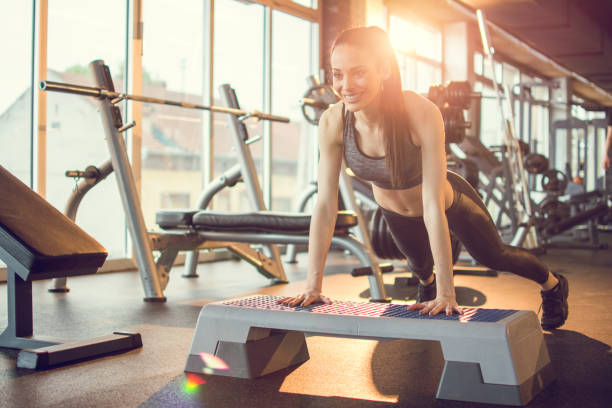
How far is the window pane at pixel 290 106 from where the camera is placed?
651 centimetres

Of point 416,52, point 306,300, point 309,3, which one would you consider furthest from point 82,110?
point 416,52

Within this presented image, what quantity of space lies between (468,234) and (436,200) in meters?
0.47

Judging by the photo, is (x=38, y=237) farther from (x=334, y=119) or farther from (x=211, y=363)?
(x=334, y=119)

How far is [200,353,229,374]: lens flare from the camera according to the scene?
1.82 m

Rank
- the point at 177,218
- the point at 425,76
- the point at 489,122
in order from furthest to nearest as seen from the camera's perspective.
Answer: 1. the point at 489,122
2. the point at 425,76
3. the point at 177,218

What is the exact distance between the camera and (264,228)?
11.1 ft

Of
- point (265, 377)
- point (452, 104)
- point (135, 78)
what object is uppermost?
point (135, 78)

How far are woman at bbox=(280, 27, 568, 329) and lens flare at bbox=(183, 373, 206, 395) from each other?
0.32 m

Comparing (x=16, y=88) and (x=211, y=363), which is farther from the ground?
(x=16, y=88)

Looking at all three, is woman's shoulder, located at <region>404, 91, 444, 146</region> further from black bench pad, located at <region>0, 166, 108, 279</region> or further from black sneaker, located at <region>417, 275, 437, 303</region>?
black bench pad, located at <region>0, 166, 108, 279</region>

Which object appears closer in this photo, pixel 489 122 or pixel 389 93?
pixel 389 93

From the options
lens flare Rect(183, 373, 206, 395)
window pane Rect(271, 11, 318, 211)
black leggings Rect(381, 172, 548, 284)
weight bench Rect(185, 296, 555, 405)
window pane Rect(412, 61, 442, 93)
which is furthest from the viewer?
window pane Rect(412, 61, 442, 93)

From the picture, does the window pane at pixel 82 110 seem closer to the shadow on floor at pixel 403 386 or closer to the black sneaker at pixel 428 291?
the black sneaker at pixel 428 291

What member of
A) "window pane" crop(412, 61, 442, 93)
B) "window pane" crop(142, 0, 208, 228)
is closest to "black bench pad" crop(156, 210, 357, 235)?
"window pane" crop(142, 0, 208, 228)
